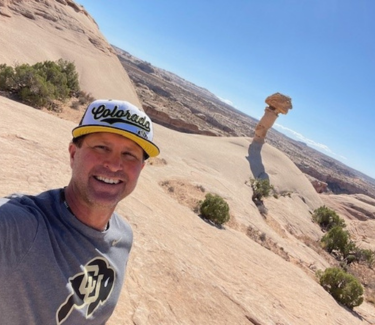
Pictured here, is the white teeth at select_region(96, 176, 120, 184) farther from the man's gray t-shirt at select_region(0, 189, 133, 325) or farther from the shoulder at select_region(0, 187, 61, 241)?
the shoulder at select_region(0, 187, 61, 241)

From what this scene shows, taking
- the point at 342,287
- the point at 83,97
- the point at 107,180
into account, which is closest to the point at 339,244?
the point at 342,287

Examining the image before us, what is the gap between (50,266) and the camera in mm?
1796

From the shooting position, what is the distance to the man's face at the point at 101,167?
2.17 meters

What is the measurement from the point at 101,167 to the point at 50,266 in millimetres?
714

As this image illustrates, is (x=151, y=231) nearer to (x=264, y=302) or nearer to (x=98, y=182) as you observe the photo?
(x=264, y=302)

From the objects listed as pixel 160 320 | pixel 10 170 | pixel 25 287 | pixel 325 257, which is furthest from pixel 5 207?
pixel 325 257

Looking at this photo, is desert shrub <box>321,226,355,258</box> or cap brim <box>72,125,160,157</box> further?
desert shrub <box>321,226,355,258</box>

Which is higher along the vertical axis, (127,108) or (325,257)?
(127,108)

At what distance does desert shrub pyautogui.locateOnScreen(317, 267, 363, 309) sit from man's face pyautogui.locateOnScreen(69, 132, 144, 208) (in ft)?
36.0

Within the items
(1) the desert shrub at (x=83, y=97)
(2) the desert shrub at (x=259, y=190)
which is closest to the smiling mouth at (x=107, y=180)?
(1) the desert shrub at (x=83, y=97)

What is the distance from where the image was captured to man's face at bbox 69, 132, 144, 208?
2174 millimetres

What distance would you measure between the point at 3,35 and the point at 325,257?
23.4 m

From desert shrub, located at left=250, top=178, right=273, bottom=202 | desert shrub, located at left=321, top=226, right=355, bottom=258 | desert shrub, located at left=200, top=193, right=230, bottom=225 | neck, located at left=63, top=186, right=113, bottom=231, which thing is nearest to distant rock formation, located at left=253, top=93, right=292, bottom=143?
desert shrub, located at left=250, top=178, right=273, bottom=202

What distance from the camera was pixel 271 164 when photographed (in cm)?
3133
